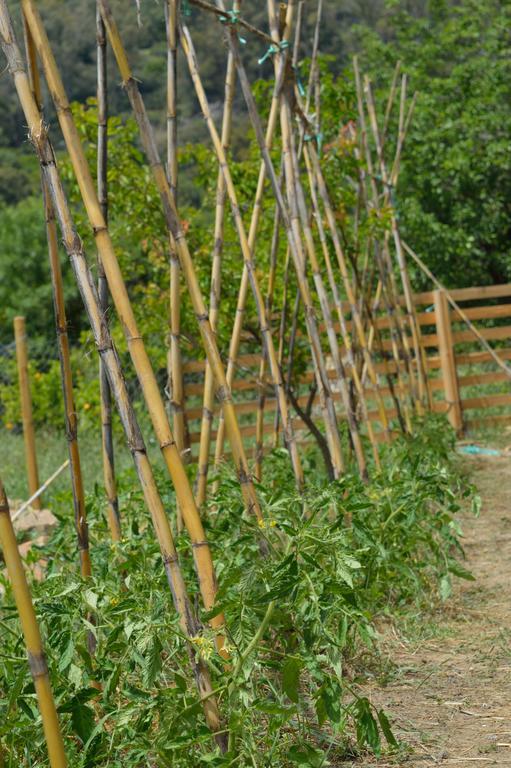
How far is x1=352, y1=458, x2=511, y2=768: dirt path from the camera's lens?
1886 millimetres

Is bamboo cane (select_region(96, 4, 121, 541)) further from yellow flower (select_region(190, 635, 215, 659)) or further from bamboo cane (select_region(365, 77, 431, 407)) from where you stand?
bamboo cane (select_region(365, 77, 431, 407))

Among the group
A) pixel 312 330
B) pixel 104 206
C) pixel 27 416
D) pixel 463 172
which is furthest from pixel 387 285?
pixel 463 172

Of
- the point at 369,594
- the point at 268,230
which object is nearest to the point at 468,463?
the point at 268,230

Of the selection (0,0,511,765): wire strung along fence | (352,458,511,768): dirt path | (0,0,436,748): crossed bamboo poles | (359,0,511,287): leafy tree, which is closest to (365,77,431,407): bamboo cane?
(0,0,511,765): wire strung along fence

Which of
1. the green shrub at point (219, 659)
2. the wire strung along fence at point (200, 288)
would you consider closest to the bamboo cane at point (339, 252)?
the wire strung along fence at point (200, 288)

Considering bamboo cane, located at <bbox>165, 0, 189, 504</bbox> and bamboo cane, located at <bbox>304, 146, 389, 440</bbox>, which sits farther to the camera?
bamboo cane, located at <bbox>304, 146, 389, 440</bbox>

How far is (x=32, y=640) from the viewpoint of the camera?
4.72 feet

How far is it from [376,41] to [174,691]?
1276cm

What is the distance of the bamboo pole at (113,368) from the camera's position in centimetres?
161

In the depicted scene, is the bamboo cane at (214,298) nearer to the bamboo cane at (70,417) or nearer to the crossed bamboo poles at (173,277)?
the crossed bamboo poles at (173,277)

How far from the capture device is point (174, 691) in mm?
1610

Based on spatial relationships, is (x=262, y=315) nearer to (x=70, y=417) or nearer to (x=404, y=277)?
(x=70, y=417)

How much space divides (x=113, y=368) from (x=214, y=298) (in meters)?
1.49

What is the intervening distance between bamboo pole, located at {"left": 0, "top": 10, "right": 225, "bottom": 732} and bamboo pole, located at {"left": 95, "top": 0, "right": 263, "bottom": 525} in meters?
0.27
